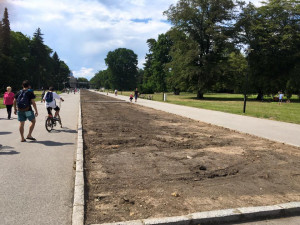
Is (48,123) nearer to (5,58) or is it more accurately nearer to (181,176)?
(181,176)

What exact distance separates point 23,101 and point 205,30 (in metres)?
37.6

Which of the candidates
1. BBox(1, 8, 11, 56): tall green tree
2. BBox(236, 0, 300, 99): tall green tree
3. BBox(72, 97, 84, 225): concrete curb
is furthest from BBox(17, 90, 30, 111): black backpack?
BBox(1, 8, 11, 56): tall green tree

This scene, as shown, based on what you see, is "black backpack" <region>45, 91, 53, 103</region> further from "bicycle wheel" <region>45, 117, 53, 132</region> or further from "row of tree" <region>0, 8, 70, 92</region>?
"row of tree" <region>0, 8, 70, 92</region>

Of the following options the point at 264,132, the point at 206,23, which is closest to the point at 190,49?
the point at 206,23

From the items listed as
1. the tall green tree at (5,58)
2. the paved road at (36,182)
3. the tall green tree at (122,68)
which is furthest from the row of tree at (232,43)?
the tall green tree at (122,68)

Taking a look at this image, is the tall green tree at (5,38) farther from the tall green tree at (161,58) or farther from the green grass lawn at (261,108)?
the green grass lawn at (261,108)

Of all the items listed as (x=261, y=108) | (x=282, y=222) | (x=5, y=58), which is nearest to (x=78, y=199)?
(x=282, y=222)

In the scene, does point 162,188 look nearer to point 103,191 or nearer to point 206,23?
point 103,191

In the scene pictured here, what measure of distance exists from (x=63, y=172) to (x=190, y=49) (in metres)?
39.5

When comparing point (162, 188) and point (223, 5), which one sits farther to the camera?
point (223, 5)

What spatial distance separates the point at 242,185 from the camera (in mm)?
4508

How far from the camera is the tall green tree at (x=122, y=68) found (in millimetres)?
105250

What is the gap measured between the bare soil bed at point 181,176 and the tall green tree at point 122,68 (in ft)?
324

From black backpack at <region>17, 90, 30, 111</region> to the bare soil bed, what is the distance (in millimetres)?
2146
